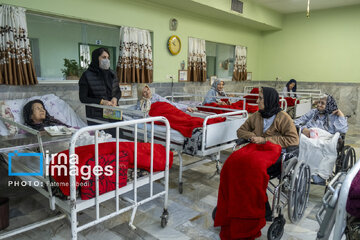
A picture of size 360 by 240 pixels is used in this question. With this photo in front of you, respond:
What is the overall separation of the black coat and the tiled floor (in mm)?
1077

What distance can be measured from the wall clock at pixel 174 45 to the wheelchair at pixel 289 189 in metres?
3.75

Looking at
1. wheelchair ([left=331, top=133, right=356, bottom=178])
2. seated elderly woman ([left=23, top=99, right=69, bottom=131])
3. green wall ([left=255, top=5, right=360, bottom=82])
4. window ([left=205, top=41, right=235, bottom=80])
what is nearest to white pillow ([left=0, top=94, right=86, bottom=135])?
seated elderly woman ([left=23, top=99, right=69, bottom=131])

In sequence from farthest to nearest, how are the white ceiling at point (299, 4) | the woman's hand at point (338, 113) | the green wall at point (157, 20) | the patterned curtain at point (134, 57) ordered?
the white ceiling at point (299, 4) < the patterned curtain at point (134, 57) < the green wall at point (157, 20) < the woman's hand at point (338, 113)

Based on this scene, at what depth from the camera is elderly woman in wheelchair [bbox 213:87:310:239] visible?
76.0 inches

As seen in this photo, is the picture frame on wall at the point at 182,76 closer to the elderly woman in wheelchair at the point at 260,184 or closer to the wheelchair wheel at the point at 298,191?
the elderly woman in wheelchair at the point at 260,184

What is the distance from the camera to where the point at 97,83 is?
314cm

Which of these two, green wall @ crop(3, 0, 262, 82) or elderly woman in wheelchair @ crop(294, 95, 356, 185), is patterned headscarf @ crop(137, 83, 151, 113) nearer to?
green wall @ crop(3, 0, 262, 82)

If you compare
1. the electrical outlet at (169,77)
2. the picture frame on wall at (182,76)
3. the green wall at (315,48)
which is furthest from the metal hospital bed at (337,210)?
the green wall at (315,48)

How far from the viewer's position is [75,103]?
4.23 meters

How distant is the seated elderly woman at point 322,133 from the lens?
2.48 m

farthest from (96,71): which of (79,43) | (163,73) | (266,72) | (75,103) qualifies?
(266,72)

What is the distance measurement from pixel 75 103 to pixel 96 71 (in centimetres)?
132

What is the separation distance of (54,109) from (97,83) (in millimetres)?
949

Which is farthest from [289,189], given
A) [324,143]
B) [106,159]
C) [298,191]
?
[106,159]
